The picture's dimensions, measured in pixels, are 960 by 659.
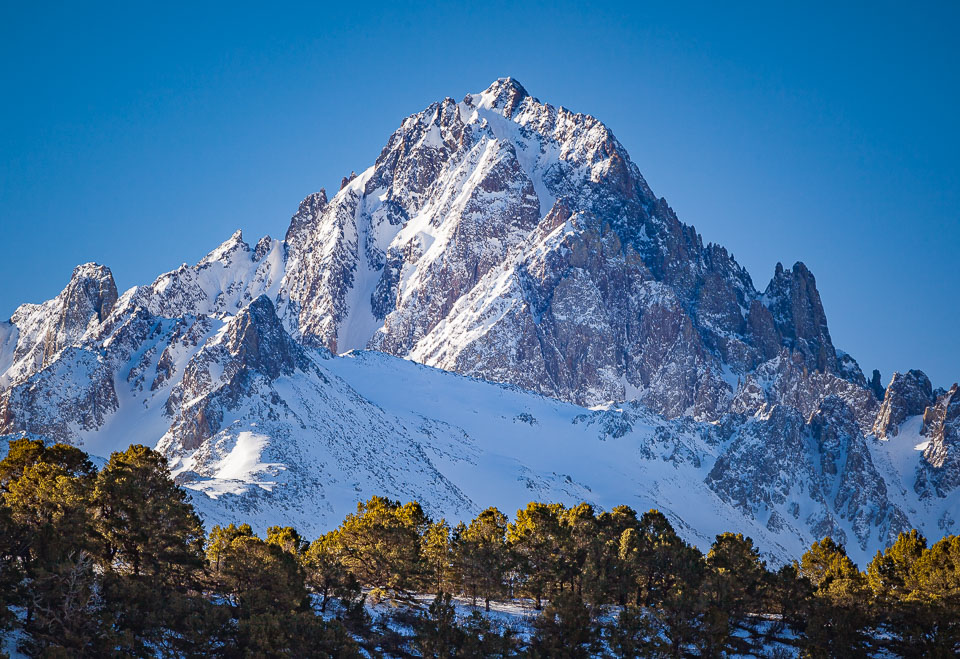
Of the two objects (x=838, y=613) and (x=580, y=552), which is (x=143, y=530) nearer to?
(x=580, y=552)

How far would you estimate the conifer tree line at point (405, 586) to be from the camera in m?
76.9

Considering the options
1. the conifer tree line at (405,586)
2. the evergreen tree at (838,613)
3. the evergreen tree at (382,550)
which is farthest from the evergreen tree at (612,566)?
the evergreen tree at (382,550)

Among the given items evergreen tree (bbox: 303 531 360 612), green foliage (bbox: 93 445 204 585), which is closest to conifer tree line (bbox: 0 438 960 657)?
green foliage (bbox: 93 445 204 585)

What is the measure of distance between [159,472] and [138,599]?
23.7 metres

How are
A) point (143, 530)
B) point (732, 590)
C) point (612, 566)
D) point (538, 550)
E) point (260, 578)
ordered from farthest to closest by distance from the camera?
1. point (538, 550)
2. point (612, 566)
3. point (732, 590)
4. point (260, 578)
5. point (143, 530)

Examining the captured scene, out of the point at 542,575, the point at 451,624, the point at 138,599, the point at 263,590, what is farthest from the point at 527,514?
the point at 138,599

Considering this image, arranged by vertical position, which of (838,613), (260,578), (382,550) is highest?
(382,550)

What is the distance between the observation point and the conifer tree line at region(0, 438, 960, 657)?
76938 mm

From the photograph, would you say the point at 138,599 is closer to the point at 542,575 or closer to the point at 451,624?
the point at 451,624

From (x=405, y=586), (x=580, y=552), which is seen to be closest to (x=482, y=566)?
(x=405, y=586)

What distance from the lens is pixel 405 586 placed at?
344 ft

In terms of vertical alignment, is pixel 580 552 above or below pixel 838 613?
above

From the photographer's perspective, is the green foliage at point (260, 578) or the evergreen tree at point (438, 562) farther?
the evergreen tree at point (438, 562)

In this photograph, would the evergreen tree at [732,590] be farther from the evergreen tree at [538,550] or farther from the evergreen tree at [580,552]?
the evergreen tree at [538,550]
